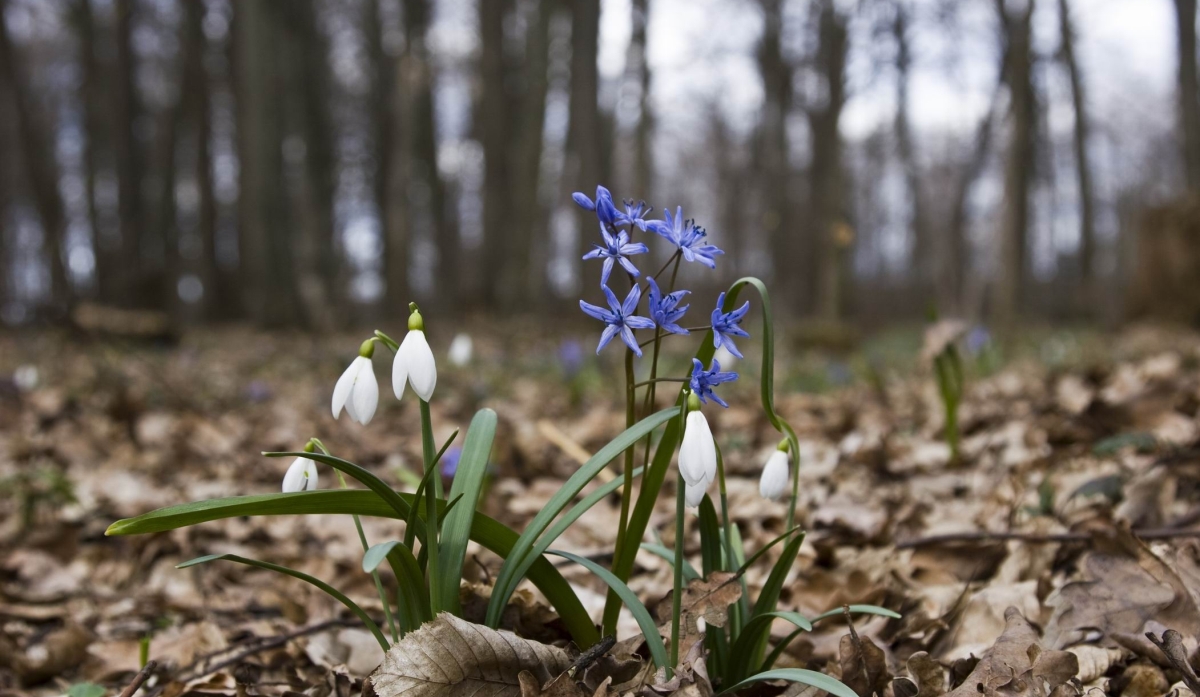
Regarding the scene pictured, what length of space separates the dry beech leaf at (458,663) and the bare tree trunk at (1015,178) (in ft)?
31.4

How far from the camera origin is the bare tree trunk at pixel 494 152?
1312 centimetres

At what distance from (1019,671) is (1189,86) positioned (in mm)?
12282

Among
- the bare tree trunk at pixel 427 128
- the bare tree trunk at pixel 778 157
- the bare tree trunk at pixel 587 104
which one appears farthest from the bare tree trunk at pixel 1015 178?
the bare tree trunk at pixel 427 128

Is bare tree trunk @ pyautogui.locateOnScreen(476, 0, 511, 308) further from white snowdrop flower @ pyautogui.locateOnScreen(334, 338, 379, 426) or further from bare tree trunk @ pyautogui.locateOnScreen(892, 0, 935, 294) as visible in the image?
white snowdrop flower @ pyautogui.locateOnScreen(334, 338, 379, 426)

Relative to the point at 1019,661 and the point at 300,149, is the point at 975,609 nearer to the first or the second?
the point at 1019,661

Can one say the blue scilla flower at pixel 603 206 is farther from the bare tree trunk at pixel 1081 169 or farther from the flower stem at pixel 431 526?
the bare tree trunk at pixel 1081 169

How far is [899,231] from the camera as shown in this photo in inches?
1614

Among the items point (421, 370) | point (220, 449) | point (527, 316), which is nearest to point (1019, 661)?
point (421, 370)

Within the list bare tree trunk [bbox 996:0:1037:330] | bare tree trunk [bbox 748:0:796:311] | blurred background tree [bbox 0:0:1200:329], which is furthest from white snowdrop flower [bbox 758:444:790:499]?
bare tree trunk [bbox 748:0:796:311]

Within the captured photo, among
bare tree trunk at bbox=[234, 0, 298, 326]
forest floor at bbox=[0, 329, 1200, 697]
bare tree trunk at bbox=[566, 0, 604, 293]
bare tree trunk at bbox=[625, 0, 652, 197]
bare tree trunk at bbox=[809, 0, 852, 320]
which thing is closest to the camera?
forest floor at bbox=[0, 329, 1200, 697]

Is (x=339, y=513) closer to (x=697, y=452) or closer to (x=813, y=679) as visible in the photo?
(x=697, y=452)

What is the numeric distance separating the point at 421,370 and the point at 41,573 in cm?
212

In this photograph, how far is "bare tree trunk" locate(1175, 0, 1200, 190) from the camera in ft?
34.0

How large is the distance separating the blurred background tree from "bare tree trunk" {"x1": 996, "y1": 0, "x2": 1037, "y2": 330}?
0.03 m
